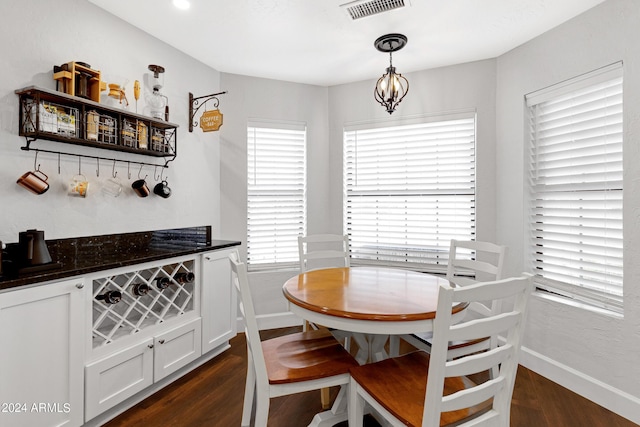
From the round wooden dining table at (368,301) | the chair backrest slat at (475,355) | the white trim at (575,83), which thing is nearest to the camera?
the chair backrest slat at (475,355)

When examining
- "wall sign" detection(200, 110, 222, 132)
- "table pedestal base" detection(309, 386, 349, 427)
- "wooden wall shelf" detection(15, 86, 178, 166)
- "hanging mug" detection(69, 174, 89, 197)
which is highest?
"wall sign" detection(200, 110, 222, 132)

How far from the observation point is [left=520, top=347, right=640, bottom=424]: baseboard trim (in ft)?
6.73

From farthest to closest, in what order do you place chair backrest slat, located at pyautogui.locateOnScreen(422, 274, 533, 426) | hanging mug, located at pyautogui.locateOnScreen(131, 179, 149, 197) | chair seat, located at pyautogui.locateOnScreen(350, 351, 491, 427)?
hanging mug, located at pyautogui.locateOnScreen(131, 179, 149, 197), chair seat, located at pyautogui.locateOnScreen(350, 351, 491, 427), chair backrest slat, located at pyautogui.locateOnScreen(422, 274, 533, 426)

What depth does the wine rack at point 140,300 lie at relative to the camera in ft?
6.42

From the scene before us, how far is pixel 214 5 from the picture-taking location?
2.25 metres

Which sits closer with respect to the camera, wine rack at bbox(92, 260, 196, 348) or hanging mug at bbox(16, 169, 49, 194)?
hanging mug at bbox(16, 169, 49, 194)

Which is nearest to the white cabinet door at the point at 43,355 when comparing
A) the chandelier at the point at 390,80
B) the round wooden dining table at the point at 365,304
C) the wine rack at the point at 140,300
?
the wine rack at the point at 140,300

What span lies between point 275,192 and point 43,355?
2311mm

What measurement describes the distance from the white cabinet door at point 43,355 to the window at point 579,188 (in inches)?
125

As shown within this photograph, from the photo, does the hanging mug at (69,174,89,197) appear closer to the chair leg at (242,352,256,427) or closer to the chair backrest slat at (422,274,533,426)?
the chair leg at (242,352,256,427)

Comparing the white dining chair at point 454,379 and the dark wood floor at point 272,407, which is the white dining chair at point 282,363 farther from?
the dark wood floor at point 272,407

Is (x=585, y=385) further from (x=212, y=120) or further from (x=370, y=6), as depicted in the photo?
(x=212, y=120)

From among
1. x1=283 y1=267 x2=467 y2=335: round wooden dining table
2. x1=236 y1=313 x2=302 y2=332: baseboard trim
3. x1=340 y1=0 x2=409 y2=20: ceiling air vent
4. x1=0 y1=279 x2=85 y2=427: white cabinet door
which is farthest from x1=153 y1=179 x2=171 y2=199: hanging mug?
x1=340 y1=0 x2=409 y2=20: ceiling air vent

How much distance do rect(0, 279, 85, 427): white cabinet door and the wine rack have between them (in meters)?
0.17
